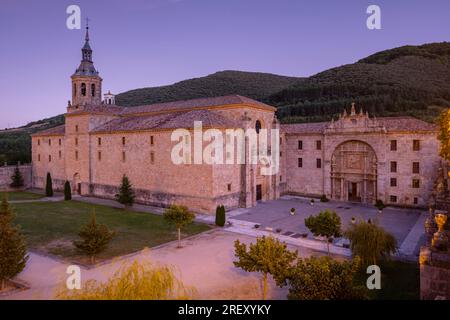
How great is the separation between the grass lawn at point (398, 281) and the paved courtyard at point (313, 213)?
15.8 ft

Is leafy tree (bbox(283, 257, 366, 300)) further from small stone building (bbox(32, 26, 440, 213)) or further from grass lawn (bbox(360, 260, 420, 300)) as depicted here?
small stone building (bbox(32, 26, 440, 213))

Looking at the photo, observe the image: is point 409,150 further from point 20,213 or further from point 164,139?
point 20,213

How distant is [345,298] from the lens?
9.07 metres

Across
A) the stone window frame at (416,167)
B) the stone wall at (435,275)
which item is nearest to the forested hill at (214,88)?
the stone window frame at (416,167)

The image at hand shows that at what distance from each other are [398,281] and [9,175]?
47.4 metres

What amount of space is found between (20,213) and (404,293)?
29.4 m

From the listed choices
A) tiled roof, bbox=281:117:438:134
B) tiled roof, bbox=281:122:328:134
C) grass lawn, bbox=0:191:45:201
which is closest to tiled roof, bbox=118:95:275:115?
tiled roof, bbox=281:122:328:134

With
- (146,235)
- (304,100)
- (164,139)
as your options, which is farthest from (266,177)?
(304,100)

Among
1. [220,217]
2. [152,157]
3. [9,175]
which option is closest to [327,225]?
[220,217]

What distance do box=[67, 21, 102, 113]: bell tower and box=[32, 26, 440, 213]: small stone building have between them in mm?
130

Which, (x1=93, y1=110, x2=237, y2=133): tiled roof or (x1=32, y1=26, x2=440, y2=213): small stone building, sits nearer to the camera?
(x1=32, y1=26, x2=440, y2=213): small stone building

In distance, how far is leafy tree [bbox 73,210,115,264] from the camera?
16594 mm

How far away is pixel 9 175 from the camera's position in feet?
145
